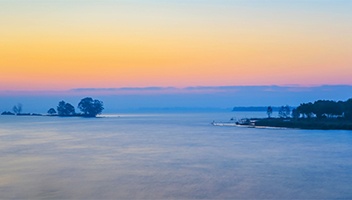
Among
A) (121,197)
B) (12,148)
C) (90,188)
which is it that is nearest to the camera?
(121,197)

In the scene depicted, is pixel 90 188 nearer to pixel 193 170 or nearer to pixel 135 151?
pixel 193 170

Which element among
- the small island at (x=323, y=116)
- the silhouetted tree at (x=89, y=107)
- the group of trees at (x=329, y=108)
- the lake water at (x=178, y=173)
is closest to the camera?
the lake water at (x=178, y=173)

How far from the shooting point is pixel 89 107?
283 feet

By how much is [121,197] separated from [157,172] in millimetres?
3447

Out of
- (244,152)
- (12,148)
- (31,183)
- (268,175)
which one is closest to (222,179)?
(268,175)

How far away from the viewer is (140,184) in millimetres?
11719

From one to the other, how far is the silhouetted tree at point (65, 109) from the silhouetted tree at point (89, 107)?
4.73 meters

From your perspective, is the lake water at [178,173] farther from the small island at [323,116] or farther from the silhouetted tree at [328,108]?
the silhouetted tree at [328,108]

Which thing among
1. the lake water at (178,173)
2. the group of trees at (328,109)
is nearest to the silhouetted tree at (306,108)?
the group of trees at (328,109)

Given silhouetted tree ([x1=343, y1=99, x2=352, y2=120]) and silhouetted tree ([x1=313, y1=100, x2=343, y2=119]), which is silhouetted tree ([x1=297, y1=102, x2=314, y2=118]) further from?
silhouetted tree ([x1=343, y1=99, x2=352, y2=120])

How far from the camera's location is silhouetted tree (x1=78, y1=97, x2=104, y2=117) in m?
85.1

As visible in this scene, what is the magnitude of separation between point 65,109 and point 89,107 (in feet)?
24.2

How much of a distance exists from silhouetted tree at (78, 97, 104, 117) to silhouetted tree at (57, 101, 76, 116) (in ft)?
15.5

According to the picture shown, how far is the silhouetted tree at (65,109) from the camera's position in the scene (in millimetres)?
91125
